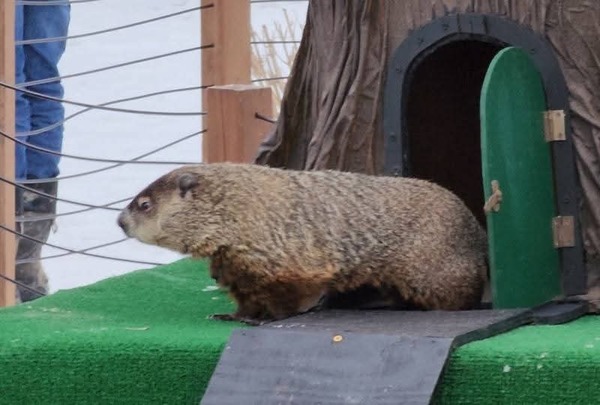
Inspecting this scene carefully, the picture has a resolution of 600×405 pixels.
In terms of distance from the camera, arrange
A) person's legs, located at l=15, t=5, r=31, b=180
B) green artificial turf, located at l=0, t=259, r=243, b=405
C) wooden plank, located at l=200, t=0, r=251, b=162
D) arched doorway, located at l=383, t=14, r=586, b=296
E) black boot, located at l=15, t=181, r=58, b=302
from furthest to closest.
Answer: black boot, located at l=15, t=181, r=58, b=302 < person's legs, located at l=15, t=5, r=31, b=180 < wooden plank, located at l=200, t=0, r=251, b=162 < arched doorway, located at l=383, t=14, r=586, b=296 < green artificial turf, located at l=0, t=259, r=243, b=405

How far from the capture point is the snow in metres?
9.18

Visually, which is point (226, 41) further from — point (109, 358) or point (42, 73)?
point (109, 358)

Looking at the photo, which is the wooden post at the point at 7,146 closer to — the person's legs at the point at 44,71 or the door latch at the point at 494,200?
the person's legs at the point at 44,71

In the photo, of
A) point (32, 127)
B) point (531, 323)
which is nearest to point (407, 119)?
point (531, 323)

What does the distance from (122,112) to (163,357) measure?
4032mm

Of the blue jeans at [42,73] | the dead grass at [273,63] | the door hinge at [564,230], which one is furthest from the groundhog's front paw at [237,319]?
the dead grass at [273,63]

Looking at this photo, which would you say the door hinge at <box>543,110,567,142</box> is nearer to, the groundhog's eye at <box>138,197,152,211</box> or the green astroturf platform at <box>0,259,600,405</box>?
the green astroturf platform at <box>0,259,600,405</box>

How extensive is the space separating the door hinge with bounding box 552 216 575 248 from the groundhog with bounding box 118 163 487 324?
0.23 m

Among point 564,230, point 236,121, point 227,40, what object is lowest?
point 564,230

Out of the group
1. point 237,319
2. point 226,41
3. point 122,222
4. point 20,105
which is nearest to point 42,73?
point 20,105

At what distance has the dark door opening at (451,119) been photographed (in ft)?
17.6

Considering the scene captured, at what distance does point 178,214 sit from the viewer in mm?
4453

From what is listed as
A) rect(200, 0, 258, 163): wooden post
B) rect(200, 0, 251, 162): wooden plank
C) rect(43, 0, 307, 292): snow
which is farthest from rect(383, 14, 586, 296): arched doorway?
rect(43, 0, 307, 292): snow

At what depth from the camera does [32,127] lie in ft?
23.9
